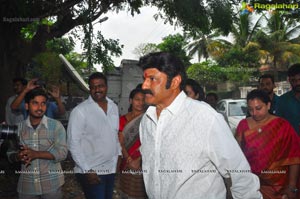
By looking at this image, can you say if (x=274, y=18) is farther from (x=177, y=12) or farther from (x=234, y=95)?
(x=177, y=12)

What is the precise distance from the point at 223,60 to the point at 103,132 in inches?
979

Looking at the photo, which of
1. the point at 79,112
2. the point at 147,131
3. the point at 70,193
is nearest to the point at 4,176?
the point at 70,193

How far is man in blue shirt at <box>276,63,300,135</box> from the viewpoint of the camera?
3.48 metres

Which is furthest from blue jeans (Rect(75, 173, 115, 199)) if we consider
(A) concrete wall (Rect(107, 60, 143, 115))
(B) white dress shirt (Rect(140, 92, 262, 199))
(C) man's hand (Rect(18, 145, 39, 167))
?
(A) concrete wall (Rect(107, 60, 143, 115))

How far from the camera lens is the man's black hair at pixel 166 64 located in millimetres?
1766

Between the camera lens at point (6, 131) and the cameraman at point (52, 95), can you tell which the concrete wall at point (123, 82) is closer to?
the cameraman at point (52, 95)

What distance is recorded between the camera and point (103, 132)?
3213 millimetres

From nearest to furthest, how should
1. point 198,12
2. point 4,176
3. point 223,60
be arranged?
1. point 4,176
2. point 198,12
3. point 223,60

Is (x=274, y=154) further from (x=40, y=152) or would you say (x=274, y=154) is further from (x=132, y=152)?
(x=40, y=152)

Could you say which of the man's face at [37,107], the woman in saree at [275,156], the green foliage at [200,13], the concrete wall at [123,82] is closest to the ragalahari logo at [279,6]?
the green foliage at [200,13]

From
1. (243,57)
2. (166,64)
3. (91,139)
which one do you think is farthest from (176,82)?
(243,57)

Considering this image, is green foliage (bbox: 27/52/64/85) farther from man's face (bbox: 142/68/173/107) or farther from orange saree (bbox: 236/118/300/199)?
man's face (bbox: 142/68/173/107)

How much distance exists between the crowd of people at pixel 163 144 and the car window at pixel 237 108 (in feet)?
19.4

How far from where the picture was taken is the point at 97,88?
10.8 ft
